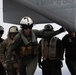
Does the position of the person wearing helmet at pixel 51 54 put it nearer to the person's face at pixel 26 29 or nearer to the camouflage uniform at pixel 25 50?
the camouflage uniform at pixel 25 50

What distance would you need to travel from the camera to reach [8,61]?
418cm

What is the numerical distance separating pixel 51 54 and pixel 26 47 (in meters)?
0.85

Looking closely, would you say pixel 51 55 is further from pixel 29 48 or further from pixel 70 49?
pixel 29 48

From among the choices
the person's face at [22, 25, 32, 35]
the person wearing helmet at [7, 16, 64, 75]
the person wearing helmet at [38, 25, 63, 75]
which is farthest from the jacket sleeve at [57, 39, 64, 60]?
the person's face at [22, 25, 32, 35]

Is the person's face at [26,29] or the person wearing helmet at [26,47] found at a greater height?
the person's face at [26,29]

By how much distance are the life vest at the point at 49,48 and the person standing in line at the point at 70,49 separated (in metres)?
0.17

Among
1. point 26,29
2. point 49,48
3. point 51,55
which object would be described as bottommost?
point 51,55

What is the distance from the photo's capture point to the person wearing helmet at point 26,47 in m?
4.12

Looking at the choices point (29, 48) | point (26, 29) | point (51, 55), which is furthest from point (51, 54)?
point (26, 29)

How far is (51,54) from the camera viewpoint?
499 centimetres

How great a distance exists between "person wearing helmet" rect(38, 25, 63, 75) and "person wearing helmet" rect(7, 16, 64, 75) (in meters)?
0.69

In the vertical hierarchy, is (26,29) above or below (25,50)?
above

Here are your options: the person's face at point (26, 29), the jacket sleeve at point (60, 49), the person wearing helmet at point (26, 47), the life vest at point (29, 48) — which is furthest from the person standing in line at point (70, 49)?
the person's face at point (26, 29)

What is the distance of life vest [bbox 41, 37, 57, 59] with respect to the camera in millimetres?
4977
